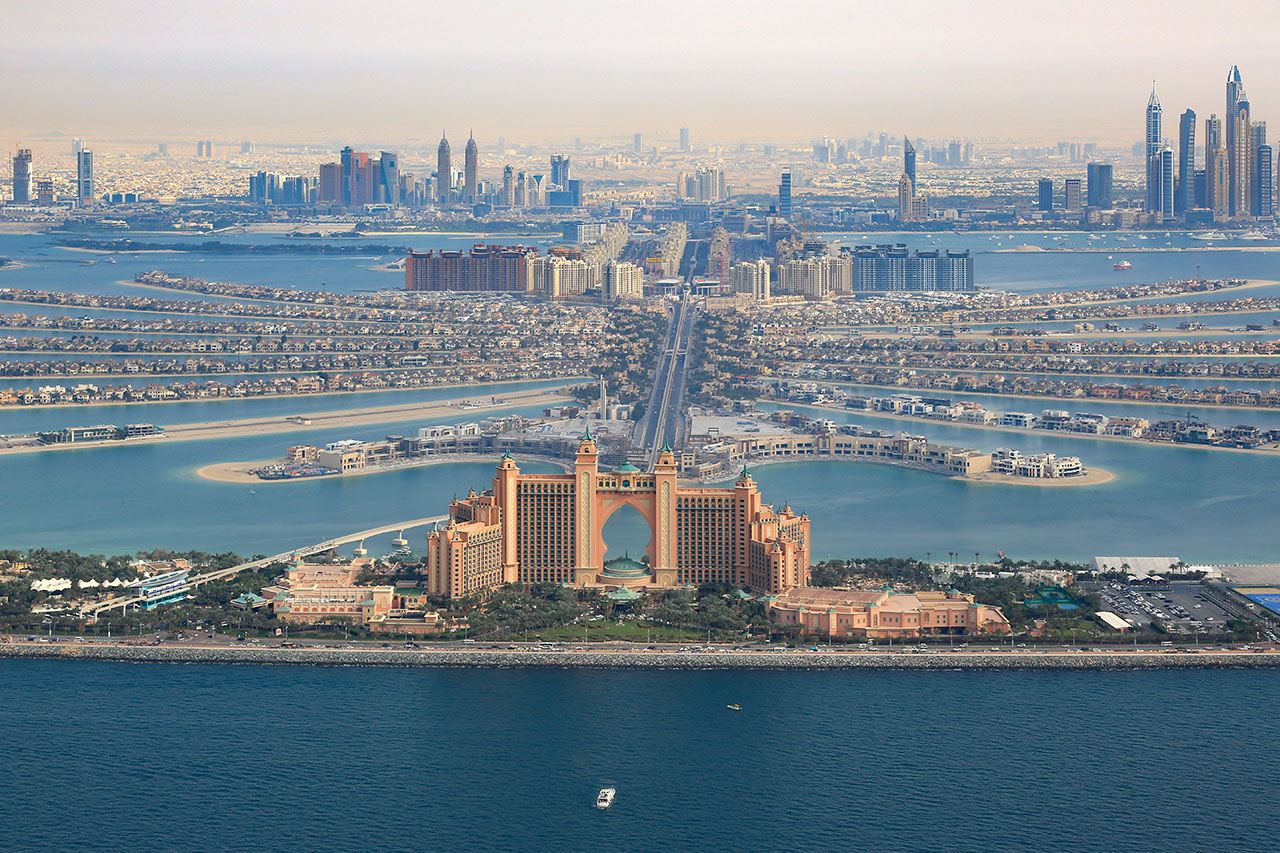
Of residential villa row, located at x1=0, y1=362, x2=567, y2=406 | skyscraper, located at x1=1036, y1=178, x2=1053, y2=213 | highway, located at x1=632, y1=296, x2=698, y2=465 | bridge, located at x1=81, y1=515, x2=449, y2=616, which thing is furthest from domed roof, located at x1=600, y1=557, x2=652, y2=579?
skyscraper, located at x1=1036, y1=178, x2=1053, y2=213

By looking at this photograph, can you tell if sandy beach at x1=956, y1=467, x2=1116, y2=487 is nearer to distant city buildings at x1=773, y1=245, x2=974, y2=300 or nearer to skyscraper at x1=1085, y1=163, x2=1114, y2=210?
distant city buildings at x1=773, y1=245, x2=974, y2=300

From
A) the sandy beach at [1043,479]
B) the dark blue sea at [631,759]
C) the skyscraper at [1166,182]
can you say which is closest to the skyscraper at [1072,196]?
the skyscraper at [1166,182]

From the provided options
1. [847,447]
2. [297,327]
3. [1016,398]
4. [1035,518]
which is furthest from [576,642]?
[297,327]

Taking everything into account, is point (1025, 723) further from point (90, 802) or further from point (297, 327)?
point (297, 327)

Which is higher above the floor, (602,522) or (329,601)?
(602,522)

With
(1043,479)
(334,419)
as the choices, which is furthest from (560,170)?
(1043,479)

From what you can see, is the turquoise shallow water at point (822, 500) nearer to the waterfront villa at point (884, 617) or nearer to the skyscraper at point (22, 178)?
the waterfront villa at point (884, 617)

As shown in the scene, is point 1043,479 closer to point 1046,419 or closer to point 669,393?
point 1046,419

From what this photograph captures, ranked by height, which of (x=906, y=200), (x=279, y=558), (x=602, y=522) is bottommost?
(x=279, y=558)
